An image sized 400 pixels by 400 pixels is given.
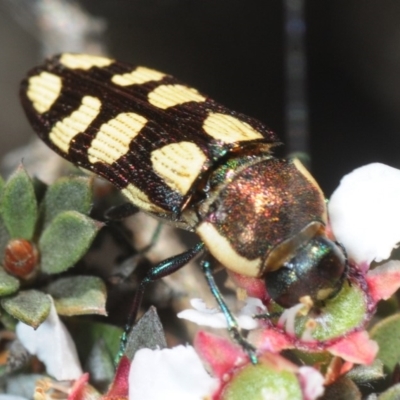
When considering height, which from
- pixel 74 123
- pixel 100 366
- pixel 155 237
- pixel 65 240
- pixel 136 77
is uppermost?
pixel 136 77

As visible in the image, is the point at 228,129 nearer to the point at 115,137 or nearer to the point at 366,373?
the point at 115,137

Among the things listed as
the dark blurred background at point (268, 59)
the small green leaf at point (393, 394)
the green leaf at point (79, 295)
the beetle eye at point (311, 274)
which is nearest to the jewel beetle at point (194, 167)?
the beetle eye at point (311, 274)

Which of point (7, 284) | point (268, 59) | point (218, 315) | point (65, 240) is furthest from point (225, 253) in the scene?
point (268, 59)

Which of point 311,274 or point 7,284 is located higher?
point 311,274

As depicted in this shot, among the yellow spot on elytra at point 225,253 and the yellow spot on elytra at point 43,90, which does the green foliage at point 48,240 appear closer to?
the yellow spot on elytra at point 225,253

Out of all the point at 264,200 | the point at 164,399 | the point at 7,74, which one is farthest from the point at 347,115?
the point at 164,399

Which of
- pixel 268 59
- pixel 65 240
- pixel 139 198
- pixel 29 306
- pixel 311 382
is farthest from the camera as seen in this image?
pixel 268 59

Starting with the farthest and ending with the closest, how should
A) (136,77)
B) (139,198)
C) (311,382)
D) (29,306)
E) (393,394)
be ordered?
(136,77)
(139,198)
(29,306)
(393,394)
(311,382)
